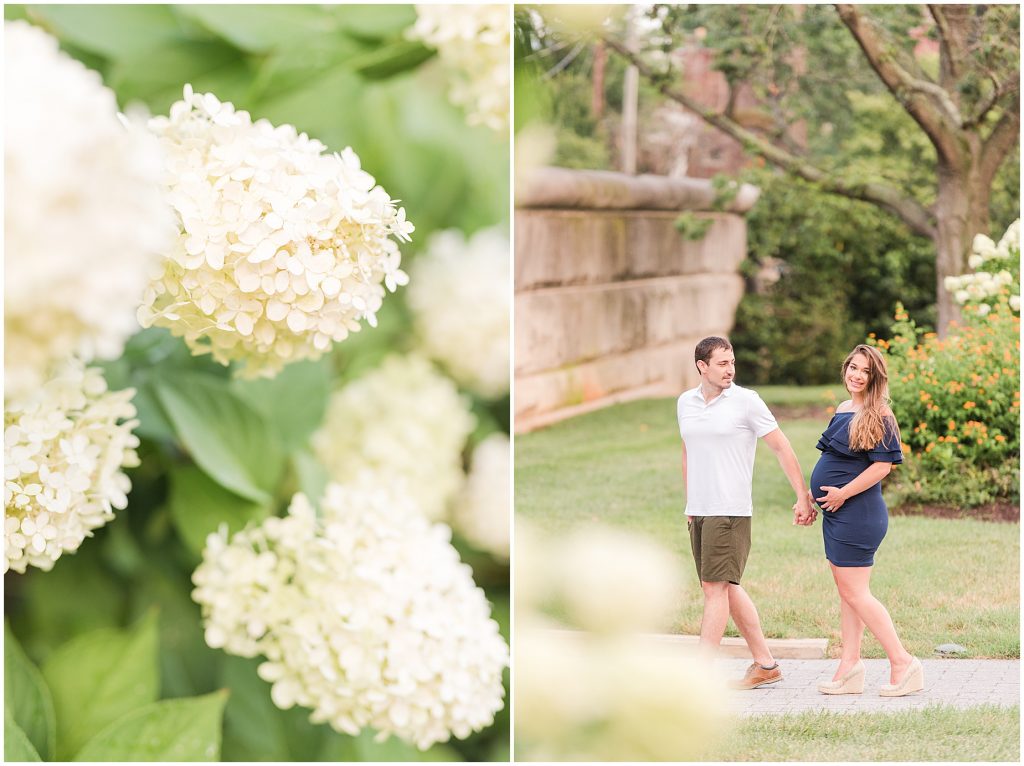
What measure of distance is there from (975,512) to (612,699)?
769 millimetres

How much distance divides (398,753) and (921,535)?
3.34 feet

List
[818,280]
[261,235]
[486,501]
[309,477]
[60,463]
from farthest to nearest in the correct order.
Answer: [818,280]
[486,501]
[309,477]
[60,463]
[261,235]

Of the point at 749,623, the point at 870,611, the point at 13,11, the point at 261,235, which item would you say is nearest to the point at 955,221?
the point at 870,611

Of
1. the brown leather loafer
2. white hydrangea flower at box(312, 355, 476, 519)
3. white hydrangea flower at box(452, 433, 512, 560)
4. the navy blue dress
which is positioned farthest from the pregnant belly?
white hydrangea flower at box(312, 355, 476, 519)

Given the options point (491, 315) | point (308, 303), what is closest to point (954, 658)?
point (491, 315)

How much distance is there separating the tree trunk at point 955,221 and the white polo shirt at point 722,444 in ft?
1.35

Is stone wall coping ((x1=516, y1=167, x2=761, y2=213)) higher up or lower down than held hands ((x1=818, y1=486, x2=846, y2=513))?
higher up

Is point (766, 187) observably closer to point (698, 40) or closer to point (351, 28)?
point (698, 40)

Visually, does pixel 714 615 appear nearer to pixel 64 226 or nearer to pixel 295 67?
pixel 295 67

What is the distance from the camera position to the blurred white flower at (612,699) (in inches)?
67.7

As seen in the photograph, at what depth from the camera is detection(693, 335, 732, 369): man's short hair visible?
1.69 metres

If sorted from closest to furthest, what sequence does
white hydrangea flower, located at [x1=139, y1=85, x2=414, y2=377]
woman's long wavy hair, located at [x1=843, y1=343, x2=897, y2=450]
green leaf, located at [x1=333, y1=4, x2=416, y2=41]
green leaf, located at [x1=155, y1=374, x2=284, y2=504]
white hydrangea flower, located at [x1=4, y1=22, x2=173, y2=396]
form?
white hydrangea flower, located at [x1=4, y1=22, x2=173, y2=396], white hydrangea flower, located at [x1=139, y1=85, x2=414, y2=377], green leaf, located at [x1=155, y1=374, x2=284, y2=504], green leaf, located at [x1=333, y1=4, x2=416, y2=41], woman's long wavy hair, located at [x1=843, y1=343, x2=897, y2=450]

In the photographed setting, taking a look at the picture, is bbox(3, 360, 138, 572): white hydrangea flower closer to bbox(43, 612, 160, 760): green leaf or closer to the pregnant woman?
bbox(43, 612, 160, 760): green leaf

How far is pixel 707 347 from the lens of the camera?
5.57 feet
